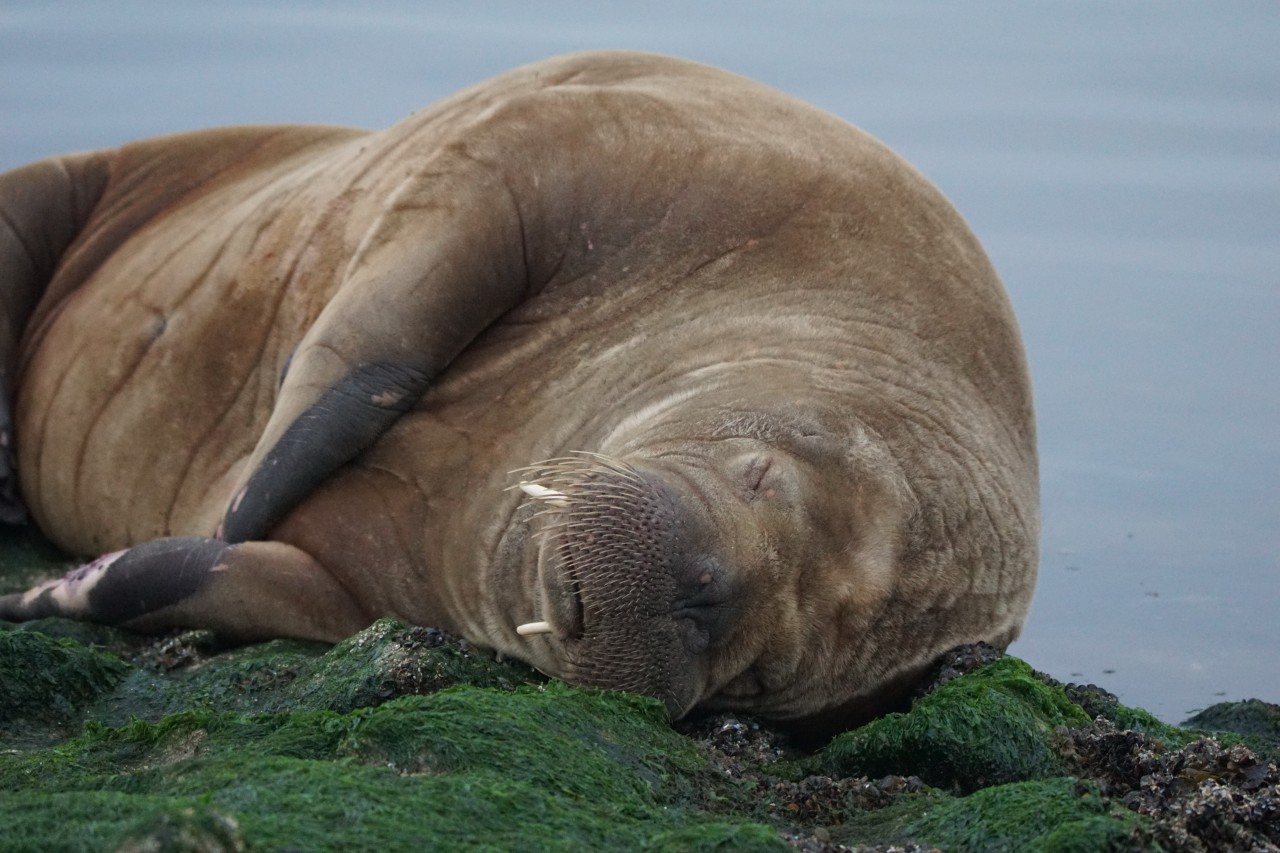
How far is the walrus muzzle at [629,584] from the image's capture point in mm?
4109

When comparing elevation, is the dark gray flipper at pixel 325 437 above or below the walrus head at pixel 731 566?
below

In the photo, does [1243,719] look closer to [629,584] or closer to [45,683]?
[629,584]

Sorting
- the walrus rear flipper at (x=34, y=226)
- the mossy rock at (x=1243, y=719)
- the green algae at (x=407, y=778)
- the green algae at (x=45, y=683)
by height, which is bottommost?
the green algae at (x=45, y=683)

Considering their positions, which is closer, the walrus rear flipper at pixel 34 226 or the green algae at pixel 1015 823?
the green algae at pixel 1015 823

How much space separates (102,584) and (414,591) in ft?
3.35

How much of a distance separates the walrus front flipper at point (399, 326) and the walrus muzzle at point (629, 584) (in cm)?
133

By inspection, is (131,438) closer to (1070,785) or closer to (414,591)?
(414,591)

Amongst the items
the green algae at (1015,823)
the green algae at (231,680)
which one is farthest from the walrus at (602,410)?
the green algae at (1015,823)

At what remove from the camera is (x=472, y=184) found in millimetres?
5562

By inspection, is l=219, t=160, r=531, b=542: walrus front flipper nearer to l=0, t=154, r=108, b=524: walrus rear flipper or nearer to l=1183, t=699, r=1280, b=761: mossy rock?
l=0, t=154, r=108, b=524: walrus rear flipper

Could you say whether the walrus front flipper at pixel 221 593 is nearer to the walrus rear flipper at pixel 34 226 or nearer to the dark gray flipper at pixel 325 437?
the dark gray flipper at pixel 325 437

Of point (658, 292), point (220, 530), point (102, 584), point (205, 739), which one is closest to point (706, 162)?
point (658, 292)

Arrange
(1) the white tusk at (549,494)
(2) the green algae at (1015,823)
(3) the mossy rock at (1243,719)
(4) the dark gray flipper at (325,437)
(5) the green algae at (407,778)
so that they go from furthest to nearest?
(4) the dark gray flipper at (325,437) < (3) the mossy rock at (1243,719) < (1) the white tusk at (549,494) < (2) the green algae at (1015,823) < (5) the green algae at (407,778)

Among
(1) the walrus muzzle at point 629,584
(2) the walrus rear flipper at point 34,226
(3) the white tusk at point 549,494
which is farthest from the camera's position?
(2) the walrus rear flipper at point 34,226
